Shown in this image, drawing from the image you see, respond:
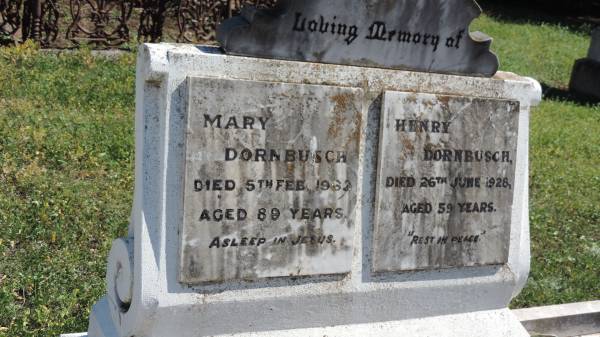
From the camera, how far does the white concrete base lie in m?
2.75

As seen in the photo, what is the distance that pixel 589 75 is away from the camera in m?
11.8

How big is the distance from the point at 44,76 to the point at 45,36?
195cm

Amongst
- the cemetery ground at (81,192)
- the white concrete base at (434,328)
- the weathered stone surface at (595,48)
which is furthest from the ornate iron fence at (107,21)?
the white concrete base at (434,328)

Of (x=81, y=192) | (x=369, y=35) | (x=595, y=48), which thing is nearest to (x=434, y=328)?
(x=369, y=35)

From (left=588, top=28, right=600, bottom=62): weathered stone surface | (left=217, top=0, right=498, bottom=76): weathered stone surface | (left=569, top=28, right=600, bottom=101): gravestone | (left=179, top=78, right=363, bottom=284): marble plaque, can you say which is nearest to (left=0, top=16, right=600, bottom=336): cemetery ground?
(left=179, top=78, right=363, bottom=284): marble plaque

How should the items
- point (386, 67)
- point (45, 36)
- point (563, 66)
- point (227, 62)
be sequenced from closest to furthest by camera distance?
point (227, 62) → point (386, 67) → point (45, 36) → point (563, 66)

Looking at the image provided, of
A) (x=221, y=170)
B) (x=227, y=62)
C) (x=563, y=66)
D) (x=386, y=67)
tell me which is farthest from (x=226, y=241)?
(x=563, y=66)

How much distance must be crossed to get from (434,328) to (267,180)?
0.99m

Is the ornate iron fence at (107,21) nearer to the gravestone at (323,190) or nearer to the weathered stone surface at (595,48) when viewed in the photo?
the weathered stone surface at (595,48)

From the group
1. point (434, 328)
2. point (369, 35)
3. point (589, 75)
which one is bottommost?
point (434, 328)

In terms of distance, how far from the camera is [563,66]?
539 inches

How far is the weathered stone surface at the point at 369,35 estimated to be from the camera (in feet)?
8.24

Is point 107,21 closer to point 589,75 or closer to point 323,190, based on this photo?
point 323,190

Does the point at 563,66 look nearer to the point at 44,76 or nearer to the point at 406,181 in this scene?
the point at 44,76
